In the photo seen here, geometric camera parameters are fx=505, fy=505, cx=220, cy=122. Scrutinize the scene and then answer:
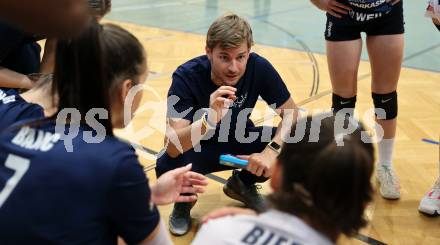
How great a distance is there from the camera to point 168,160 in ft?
6.22

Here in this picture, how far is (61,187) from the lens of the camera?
0.94 metres

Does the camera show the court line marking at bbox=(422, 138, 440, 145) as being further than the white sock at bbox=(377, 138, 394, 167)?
Yes

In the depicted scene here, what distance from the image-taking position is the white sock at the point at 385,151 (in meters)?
2.14

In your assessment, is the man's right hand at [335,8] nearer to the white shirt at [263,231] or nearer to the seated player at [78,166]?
the seated player at [78,166]

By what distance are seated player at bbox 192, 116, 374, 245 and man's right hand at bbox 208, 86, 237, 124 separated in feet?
2.38

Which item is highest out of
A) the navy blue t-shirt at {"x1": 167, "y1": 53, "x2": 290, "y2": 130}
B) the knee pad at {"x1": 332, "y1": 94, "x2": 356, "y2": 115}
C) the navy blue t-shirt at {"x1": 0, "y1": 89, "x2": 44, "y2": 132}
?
the navy blue t-shirt at {"x1": 0, "y1": 89, "x2": 44, "y2": 132}

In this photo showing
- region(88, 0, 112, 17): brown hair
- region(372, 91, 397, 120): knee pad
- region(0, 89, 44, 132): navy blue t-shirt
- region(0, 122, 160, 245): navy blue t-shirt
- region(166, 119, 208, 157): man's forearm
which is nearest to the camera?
region(0, 122, 160, 245): navy blue t-shirt

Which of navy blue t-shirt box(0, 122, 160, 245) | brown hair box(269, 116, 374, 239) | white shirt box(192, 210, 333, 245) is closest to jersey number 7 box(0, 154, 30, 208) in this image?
navy blue t-shirt box(0, 122, 160, 245)

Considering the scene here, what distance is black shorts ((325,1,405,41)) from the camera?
194cm

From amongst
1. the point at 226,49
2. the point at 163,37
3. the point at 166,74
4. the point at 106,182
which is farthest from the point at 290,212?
the point at 163,37

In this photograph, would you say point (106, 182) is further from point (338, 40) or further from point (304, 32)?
point (304, 32)

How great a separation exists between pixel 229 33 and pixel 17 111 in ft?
2.85

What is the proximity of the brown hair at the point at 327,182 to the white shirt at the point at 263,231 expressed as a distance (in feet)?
0.06

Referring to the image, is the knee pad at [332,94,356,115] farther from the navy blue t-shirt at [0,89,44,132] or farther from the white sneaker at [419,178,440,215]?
the navy blue t-shirt at [0,89,44,132]
